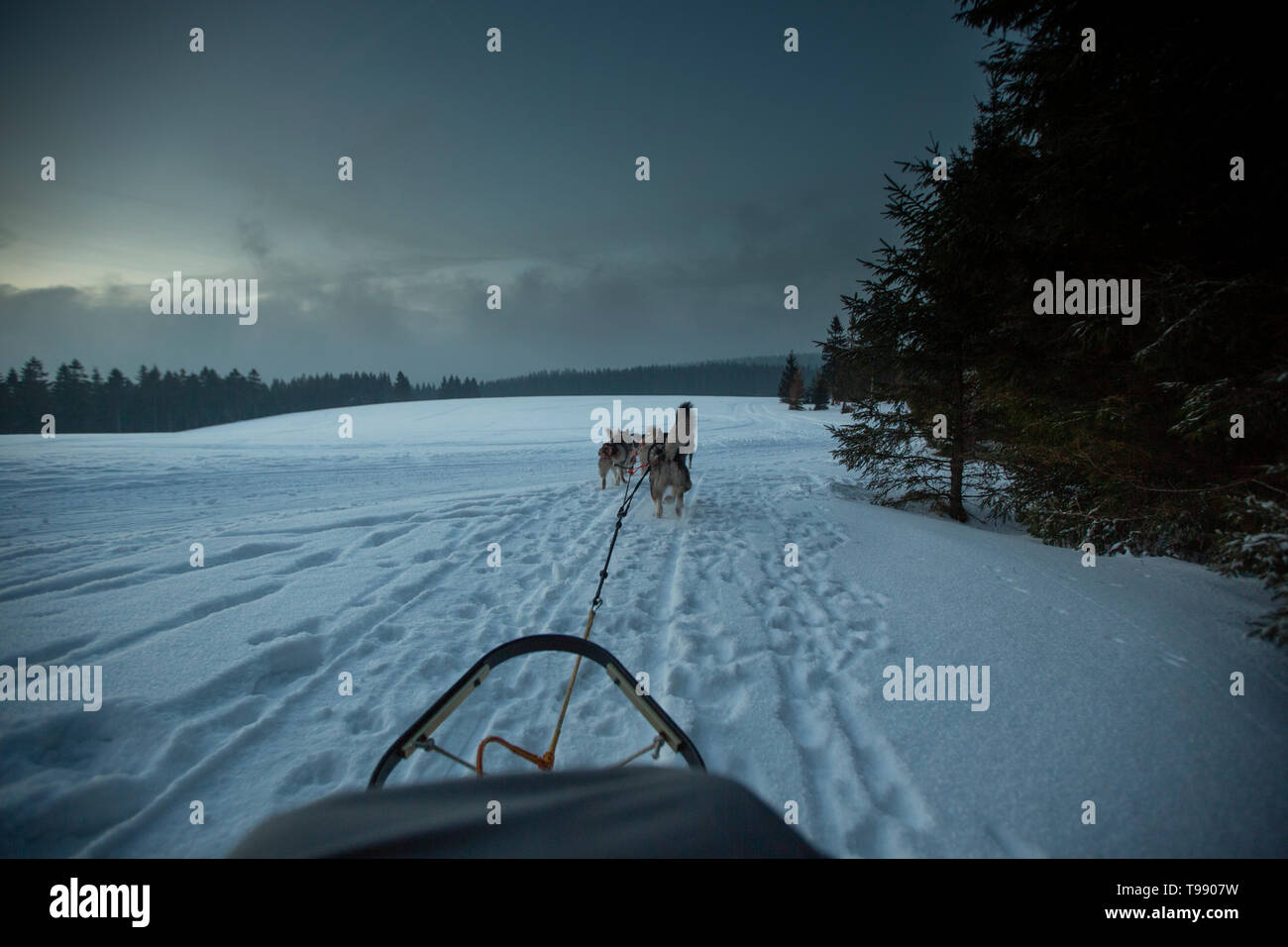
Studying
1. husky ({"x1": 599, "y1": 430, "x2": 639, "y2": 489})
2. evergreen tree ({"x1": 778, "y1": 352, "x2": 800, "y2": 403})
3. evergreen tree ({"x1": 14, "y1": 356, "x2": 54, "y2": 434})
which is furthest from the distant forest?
husky ({"x1": 599, "y1": 430, "x2": 639, "y2": 489})

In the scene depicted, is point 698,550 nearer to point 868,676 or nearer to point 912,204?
point 868,676

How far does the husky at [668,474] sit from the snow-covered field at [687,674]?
3.32 ft

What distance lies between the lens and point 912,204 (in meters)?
8.15

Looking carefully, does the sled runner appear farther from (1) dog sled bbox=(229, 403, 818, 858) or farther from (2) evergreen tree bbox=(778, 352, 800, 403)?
(2) evergreen tree bbox=(778, 352, 800, 403)

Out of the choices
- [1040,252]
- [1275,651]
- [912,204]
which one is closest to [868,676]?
[1275,651]

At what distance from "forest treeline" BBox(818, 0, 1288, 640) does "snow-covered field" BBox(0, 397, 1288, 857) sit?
920 mm

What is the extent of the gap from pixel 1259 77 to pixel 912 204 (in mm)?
5459

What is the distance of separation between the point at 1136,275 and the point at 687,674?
574 cm

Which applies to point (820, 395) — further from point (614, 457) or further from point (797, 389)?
point (614, 457)

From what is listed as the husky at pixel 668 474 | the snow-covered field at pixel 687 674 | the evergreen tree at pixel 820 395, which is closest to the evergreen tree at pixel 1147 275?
the snow-covered field at pixel 687 674

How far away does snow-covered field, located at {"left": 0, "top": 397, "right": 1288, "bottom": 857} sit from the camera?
2.13 m

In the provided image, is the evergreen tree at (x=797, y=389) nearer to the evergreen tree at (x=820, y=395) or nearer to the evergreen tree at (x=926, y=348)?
the evergreen tree at (x=820, y=395)
